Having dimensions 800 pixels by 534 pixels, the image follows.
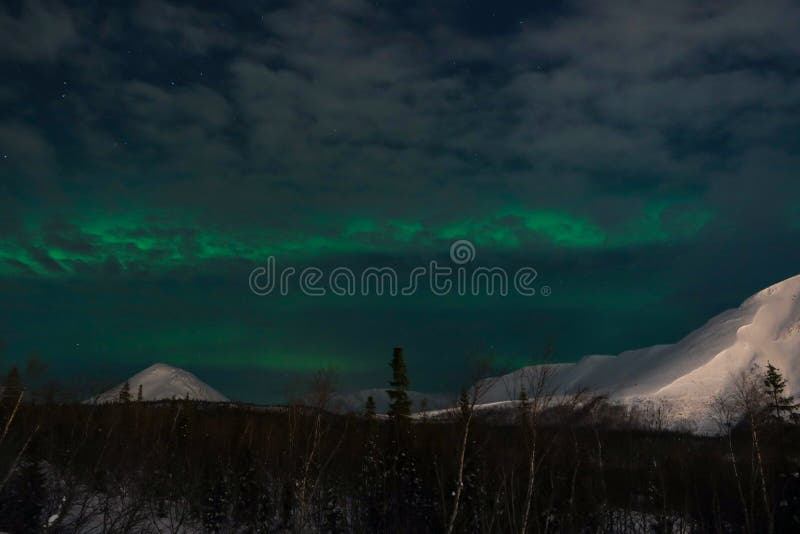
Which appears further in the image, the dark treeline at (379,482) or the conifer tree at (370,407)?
the conifer tree at (370,407)

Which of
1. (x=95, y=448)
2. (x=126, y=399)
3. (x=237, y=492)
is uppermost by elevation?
(x=126, y=399)

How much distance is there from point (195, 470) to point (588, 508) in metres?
35.3

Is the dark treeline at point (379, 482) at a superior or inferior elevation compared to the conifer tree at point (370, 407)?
inferior

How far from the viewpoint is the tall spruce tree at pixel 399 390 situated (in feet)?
207

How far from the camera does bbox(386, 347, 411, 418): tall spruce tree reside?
63241 millimetres

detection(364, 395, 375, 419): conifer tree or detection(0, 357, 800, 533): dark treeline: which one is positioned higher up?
detection(364, 395, 375, 419): conifer tree

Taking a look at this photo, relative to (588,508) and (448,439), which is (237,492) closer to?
(448,439)

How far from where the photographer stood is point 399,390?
210 feet

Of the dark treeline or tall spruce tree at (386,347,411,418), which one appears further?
tall spruce tree at (386,347,411,418)

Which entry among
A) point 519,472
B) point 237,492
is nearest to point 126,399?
point 237,492

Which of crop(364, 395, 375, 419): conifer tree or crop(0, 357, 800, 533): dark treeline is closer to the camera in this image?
crop(0, 357, 800, 533): dark treeline

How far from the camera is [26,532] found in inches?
1689

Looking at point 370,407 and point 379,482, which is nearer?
point 379,482

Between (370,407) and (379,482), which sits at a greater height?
(370,407)
